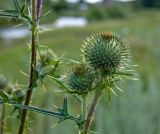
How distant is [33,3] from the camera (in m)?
2.18

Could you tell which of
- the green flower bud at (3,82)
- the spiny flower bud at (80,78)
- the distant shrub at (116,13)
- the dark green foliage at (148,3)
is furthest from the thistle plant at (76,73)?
the dark green foliage at (148,3)

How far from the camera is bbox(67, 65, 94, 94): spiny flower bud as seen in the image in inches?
82.2

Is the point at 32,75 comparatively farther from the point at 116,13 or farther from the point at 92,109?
the point at 116,13

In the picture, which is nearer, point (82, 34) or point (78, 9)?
point (82, 34)

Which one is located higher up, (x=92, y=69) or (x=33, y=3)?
(x=33, y=3)

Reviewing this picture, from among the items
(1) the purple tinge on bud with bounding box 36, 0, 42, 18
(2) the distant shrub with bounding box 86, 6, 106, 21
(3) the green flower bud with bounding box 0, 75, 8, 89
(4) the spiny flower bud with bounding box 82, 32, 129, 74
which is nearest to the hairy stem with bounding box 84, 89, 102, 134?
(4) the spiny flower bud with bounding box 82, 32, 129, 74

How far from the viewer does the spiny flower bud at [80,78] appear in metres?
2.09

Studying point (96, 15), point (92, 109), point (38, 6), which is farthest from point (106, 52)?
point (96, 15)

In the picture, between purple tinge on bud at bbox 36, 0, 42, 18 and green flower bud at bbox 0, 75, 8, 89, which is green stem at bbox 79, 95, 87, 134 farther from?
green flower bud at bbox 0, 75, 8, 89

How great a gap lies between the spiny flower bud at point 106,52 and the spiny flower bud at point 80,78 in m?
0.05

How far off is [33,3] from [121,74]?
52 cm

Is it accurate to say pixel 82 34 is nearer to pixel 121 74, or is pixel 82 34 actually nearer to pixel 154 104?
pixel 154 104

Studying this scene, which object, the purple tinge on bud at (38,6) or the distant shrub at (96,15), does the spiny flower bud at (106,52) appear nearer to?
the purple tinge on bud at (38,6)

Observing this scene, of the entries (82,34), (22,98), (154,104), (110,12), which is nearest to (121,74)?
(22,98)
